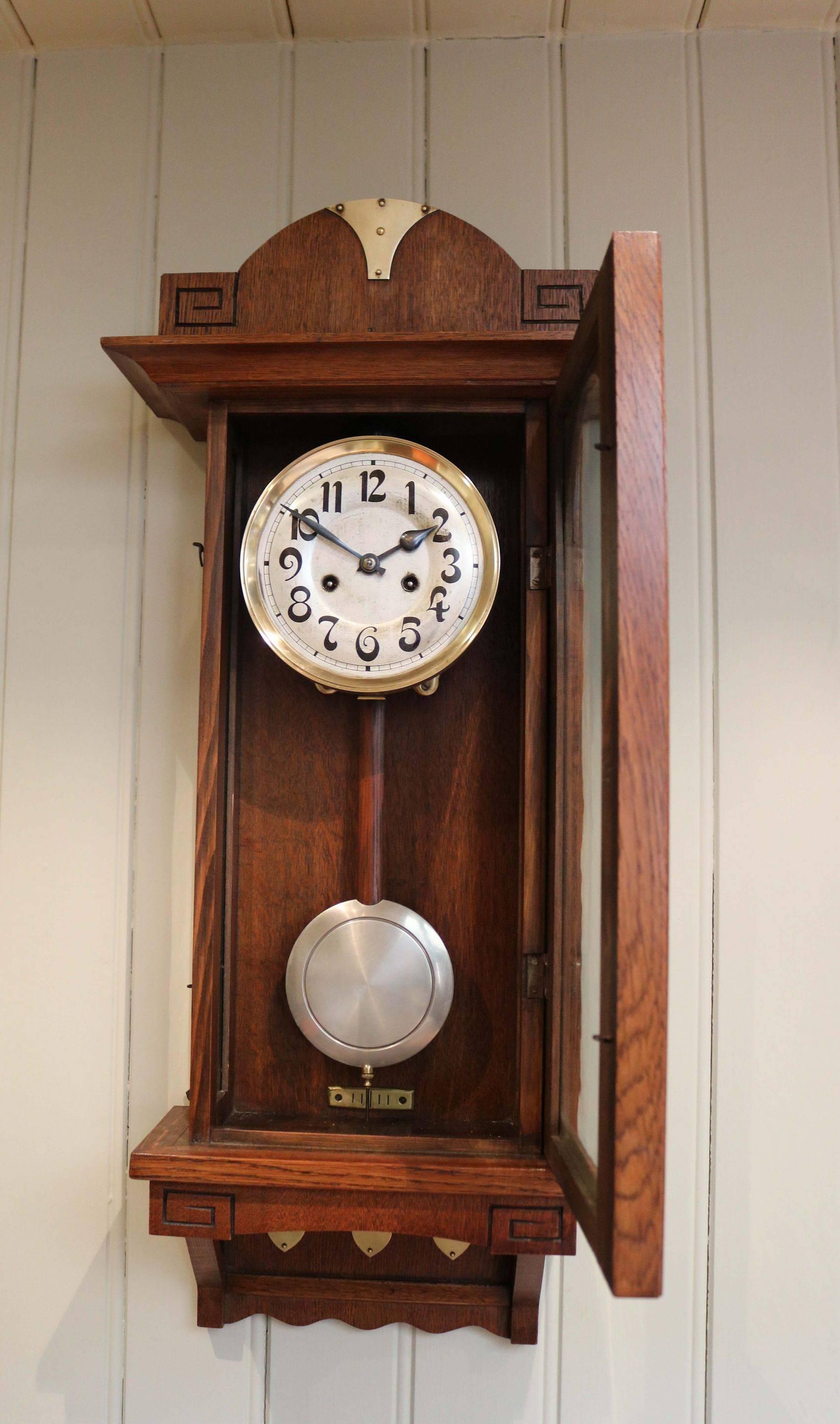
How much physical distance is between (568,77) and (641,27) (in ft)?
0.33

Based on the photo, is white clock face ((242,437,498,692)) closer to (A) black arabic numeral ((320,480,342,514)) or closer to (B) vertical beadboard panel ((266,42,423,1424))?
(A) black arabic numeral ((320,480,342,514))

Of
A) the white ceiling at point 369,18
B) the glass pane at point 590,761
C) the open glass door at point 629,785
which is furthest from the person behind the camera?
the white ceiling at point 369,18

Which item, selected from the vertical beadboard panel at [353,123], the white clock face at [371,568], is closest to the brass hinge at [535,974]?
the white clock face at [371,568]

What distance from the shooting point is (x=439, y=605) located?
0.97 metres

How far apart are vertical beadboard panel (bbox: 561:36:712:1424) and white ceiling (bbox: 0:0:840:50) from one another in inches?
1.4

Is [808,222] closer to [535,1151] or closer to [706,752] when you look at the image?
[706,752]

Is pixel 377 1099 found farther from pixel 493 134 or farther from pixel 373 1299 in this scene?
pixel 493 134

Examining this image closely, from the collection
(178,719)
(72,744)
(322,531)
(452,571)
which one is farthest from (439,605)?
(72,744)

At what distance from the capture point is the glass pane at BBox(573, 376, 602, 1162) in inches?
30.7

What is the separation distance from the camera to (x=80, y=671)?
115 cm

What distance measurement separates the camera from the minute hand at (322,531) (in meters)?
0.97

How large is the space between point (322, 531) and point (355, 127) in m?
0.57

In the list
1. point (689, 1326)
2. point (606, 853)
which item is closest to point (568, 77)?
point (606, 853)

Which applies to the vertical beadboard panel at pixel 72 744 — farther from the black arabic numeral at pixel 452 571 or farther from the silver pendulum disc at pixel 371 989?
the black arabic numeral at pixel 452 571
